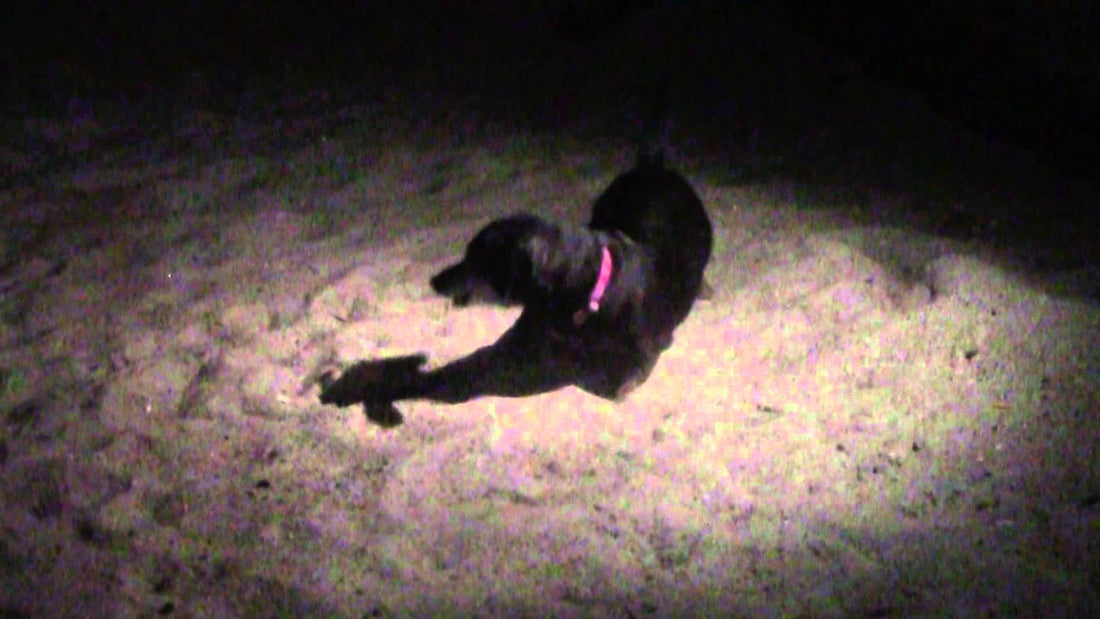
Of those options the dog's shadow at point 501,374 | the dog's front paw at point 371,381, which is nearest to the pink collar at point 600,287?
the dog's shadow at point 501,374

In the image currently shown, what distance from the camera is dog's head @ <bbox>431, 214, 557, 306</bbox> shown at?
253 centimetres

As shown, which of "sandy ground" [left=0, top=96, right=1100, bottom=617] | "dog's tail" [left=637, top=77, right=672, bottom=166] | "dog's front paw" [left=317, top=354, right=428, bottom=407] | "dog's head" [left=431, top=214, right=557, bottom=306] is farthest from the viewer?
"dog's tail" [left=637, top=77, right=672, bottom=166]

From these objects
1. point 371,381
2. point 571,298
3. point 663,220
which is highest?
point 663,220

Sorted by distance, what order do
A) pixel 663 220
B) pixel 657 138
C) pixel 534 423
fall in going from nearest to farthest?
1. pixel 534 423
2. pixel 663 220
3. pixel 657 138

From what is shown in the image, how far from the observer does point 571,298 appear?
276 cm

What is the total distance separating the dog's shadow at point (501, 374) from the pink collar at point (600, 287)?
0.19m

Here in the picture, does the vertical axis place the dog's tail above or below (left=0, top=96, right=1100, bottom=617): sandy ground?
above

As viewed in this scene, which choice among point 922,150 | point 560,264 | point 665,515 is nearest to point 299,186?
point 560,264

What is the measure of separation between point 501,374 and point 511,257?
735mm

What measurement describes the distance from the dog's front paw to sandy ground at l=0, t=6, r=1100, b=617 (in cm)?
7

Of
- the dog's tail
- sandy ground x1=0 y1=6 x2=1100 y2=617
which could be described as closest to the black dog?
sandy ground x1=0 y1=6 x2=1100 y2=617

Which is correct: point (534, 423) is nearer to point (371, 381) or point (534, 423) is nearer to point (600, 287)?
point (600, 287)

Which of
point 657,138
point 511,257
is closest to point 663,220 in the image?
point 657,138

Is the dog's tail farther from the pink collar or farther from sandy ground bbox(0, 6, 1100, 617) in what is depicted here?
the pink collar
